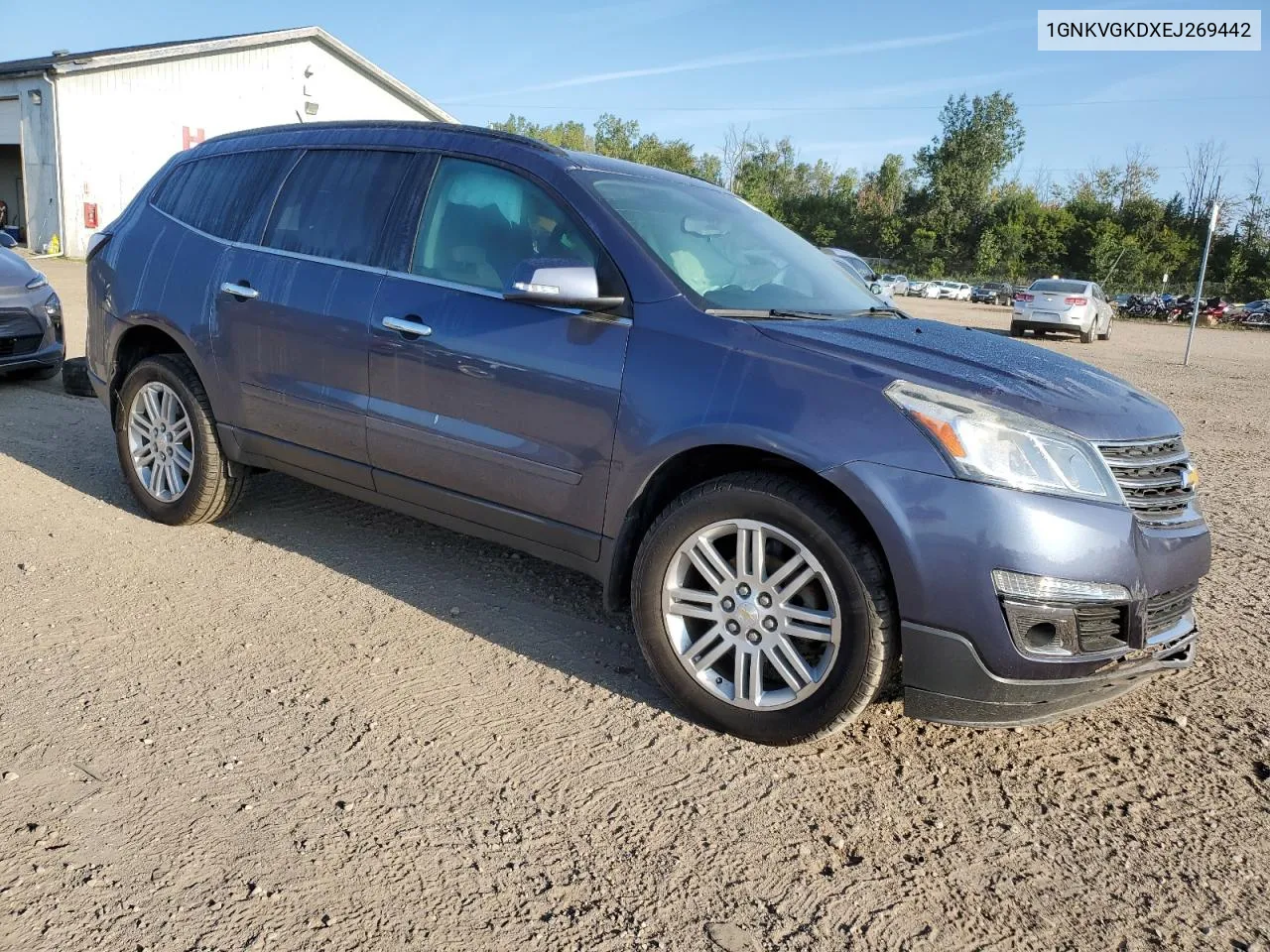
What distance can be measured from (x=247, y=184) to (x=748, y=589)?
120 inches

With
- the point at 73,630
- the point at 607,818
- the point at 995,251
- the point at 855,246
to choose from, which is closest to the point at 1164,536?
the point at 607,818

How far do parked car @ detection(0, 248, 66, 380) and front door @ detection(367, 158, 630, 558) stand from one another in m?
5.43

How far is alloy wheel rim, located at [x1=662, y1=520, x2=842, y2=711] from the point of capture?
2840 millimetres

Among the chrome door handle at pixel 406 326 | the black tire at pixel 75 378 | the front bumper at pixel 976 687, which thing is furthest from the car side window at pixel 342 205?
the black tire at pixel 75 378

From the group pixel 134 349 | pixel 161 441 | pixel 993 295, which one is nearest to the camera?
pixel 161 441

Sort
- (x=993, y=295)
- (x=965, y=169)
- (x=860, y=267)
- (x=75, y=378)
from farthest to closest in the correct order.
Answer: (x=965, y=169) → (x=993, y=295) → (x=860, y=267) → (x=75, y=378)

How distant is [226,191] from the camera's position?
4539 mm

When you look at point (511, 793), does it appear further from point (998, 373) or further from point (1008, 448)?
point (998, 373)

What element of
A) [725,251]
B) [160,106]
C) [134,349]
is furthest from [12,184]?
[725,251]

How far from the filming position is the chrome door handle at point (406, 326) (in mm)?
3580

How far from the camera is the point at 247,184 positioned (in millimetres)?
4461

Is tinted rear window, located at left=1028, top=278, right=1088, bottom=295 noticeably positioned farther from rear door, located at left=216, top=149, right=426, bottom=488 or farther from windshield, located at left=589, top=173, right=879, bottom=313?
rear door, located at left=216, top=149, right=426, bottom=488

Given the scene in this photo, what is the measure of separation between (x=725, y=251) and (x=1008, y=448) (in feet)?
4.79

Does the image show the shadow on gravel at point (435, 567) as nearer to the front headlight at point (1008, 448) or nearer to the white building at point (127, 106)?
the front headlight at point (1008, 448)
